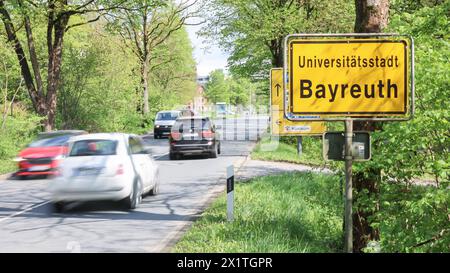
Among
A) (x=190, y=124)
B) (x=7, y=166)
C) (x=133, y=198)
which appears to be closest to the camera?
(x=133, y=198)

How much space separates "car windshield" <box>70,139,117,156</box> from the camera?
11.0 m

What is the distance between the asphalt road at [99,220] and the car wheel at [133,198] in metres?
0.16

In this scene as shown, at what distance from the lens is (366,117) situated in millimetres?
5340

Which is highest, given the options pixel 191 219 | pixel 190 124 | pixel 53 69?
pixel 53 69

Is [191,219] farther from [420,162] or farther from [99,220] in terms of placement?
[420,162]

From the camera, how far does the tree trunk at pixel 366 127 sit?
741 cm

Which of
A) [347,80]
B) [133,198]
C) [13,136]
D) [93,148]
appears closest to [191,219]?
[133,198]

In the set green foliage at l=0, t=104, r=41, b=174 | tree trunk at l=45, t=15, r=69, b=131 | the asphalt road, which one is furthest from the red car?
tree trunk at l=45, t=15, r=69, b=131

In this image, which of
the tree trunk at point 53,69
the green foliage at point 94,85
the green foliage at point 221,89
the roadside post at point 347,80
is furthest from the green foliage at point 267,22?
the green foliage at point 221,89

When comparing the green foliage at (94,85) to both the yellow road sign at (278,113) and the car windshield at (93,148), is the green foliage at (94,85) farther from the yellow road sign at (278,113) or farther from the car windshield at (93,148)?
the car windshield at (93,148)

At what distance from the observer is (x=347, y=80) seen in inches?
208

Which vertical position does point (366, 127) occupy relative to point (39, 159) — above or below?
above

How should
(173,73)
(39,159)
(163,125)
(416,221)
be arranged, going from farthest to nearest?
(173,73), (163,125), (39,159), (416,221)

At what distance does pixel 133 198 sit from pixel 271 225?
3.68 m
